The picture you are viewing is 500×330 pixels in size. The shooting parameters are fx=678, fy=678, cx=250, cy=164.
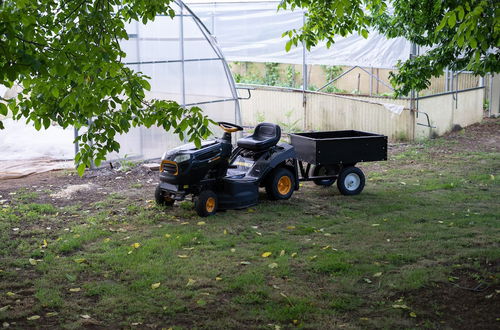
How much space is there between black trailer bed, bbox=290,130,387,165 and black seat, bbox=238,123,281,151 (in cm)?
63

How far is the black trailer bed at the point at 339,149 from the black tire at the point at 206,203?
1.96 metres

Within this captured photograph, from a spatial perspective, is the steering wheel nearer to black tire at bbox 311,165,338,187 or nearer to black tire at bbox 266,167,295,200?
black tire at bbox 266,167,295,200

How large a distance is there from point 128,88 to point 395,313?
312cm

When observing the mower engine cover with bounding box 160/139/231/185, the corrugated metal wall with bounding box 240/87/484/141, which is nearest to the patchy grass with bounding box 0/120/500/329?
the mower engine cover with bounding box 160/139/231/185

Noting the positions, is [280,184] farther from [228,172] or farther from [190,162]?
[190,162]

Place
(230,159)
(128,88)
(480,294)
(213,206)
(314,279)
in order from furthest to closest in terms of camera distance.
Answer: (230,159) → (213,206) → (314,279) → (480,294) → (128,88)

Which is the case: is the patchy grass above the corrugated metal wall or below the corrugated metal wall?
below

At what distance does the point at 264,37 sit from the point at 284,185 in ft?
34.4

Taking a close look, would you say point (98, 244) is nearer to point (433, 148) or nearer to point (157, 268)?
point (157, 268)

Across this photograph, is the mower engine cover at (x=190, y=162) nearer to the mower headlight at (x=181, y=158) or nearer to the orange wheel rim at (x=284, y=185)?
the mower headlight at (x=181, y=158)

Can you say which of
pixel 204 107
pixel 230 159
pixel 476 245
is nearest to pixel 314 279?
pixel 476 245

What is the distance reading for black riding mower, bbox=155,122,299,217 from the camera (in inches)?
379

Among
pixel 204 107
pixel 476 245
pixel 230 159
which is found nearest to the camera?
pixel 476 245

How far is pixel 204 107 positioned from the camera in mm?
14906
